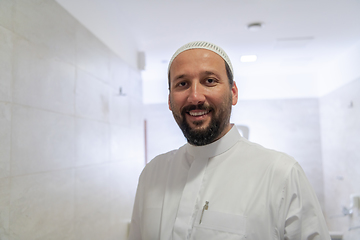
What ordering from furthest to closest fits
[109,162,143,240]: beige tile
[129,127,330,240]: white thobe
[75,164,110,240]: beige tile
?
1. [109,162,143,240]: beige tile
2. [75,164,110,240]: beige tile
3. [129,127,330,240]: white thobe

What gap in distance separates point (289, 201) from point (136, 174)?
2.21 m

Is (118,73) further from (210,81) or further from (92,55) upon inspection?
(210,81)

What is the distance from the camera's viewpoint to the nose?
82cm

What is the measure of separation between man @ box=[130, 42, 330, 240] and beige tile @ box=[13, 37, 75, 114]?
0.60 metres

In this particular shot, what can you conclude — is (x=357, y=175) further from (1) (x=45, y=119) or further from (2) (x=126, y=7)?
(1) (x=45, y=119)

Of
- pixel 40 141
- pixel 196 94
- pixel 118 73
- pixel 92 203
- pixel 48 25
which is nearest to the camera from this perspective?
pixel 196 94

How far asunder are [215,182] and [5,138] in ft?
2.46

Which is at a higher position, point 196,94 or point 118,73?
point 118,73

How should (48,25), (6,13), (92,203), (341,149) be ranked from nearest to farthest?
1. (6,13)
2. (48,25)
3. (92,203)
4. (341,149)

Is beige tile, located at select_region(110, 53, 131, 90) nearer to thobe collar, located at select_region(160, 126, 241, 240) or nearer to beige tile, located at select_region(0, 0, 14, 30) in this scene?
beige tile, located at select_region(0, 0, 14, 30)

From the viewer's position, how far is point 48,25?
132cm

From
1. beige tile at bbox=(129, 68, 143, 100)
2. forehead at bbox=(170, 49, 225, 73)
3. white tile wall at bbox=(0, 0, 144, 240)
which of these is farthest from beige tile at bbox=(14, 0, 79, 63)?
beige tile at bbox=(129, 68, 143, 100)

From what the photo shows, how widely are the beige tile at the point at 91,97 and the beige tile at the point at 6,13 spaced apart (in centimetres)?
56

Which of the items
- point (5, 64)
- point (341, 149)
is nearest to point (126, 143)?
point (5, 64)
